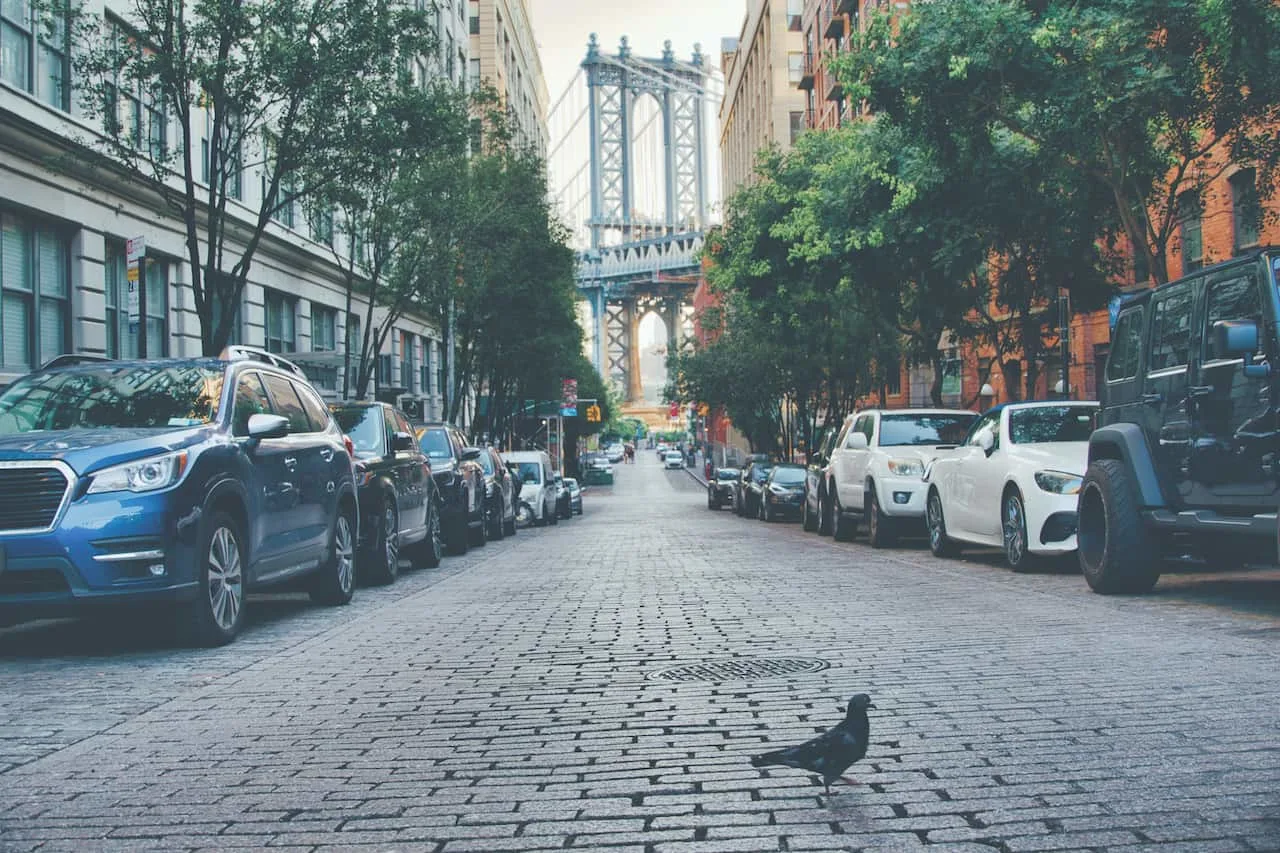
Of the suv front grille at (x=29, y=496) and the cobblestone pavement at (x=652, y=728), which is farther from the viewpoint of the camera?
the suv front grille at (x=29, y=496)

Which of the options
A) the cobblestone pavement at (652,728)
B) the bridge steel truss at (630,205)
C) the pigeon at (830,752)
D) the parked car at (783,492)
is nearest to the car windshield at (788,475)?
the parked car at (783,492)

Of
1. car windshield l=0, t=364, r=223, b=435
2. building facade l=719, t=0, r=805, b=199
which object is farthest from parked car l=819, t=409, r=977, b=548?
building facade l=719, t=0, r=805, b=199

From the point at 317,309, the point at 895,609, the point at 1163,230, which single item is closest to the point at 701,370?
the point at 317,309

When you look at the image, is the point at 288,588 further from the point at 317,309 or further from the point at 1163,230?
the point at 317,309

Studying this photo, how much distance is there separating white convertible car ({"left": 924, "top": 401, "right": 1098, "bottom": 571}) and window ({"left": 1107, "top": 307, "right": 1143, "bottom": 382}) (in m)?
1.46

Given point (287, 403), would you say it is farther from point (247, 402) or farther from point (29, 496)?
point (29, 496)

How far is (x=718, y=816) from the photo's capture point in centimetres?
416

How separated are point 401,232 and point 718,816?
23.5 m

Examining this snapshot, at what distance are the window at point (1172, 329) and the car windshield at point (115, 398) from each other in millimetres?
6628

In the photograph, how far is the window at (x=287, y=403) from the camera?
392 inches

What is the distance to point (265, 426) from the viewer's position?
28.9 feet

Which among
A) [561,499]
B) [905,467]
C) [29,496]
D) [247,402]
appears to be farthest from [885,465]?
[561,499]

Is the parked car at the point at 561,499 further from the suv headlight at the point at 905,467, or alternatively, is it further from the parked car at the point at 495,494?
the suv headlight at the point at 905,467

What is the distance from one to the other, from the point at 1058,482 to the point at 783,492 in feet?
61.4
